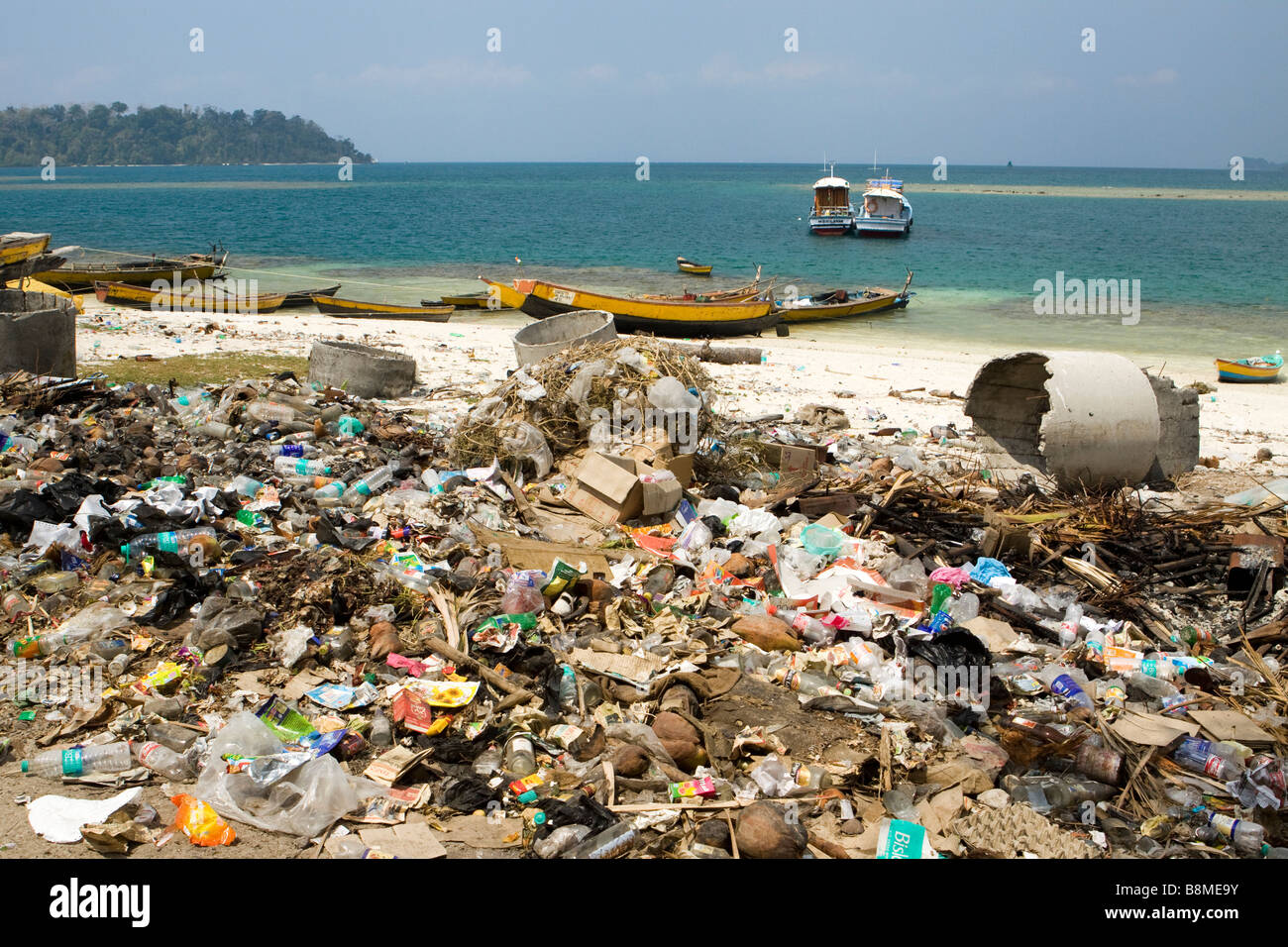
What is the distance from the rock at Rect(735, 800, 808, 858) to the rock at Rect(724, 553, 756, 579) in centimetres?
238

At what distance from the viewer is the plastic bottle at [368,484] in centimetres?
650

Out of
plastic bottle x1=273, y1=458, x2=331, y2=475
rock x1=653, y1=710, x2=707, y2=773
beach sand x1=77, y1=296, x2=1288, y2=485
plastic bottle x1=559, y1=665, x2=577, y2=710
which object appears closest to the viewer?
rock x1=653, y1=710, x2=707, y2=773

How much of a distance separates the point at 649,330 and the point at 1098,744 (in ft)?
44.4

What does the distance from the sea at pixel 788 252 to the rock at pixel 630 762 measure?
51.6 ft

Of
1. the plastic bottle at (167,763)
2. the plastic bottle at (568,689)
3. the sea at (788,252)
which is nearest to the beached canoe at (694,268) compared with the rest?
the sea at (788,252)

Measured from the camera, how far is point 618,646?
178 inches

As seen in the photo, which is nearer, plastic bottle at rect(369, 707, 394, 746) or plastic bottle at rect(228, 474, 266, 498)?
plastic bottle at rect(369, 707, 394, 746)

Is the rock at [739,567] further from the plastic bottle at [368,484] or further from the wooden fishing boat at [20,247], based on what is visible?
the wooden fishing boat at [20,247]

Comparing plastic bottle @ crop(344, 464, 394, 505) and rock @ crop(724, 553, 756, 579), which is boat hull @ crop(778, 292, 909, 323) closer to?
plastic bottle @ crop(344, 464, 394, 505)

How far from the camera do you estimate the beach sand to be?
32.6 ft

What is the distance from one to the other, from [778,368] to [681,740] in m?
10.3

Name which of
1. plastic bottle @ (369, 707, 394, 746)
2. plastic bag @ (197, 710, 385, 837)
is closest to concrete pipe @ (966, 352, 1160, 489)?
plastic bottle @ (369, 707, 394, 746)

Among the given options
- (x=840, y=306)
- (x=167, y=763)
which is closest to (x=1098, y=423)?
(x=167, y=763)

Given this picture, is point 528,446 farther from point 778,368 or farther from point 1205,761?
point 778,368
